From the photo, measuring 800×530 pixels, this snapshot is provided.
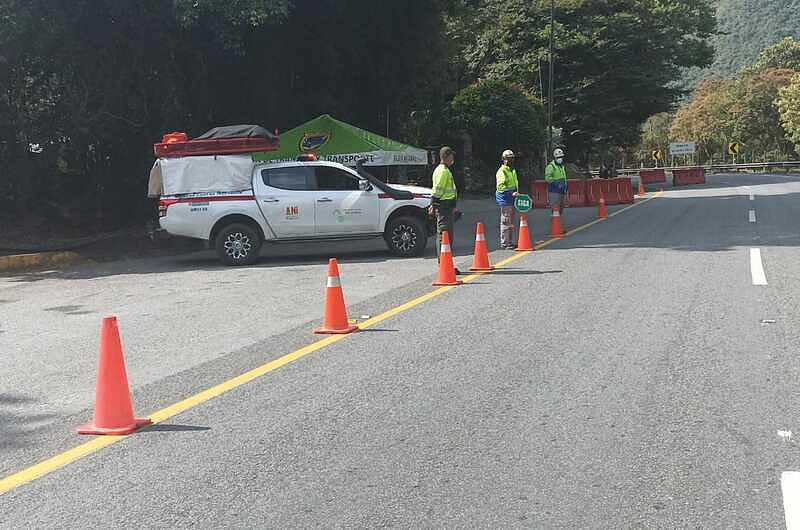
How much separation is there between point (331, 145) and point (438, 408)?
1581cm

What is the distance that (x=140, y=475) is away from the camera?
5082mm

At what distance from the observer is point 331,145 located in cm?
2148

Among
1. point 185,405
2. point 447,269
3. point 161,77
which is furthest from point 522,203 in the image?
point 185,405

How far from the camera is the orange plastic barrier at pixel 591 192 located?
32.0m

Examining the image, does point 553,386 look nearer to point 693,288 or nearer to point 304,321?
point 304,321

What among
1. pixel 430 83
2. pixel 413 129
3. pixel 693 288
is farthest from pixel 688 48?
pixel 693 288

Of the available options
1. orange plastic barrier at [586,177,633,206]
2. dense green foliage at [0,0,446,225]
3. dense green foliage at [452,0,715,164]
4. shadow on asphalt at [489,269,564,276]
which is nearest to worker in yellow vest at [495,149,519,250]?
shadow on asphalt at [489,269,564,276]

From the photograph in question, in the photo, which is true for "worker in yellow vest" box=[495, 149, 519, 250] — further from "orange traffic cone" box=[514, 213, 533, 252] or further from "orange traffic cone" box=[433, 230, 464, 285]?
"orange traffic cone" box=[433, 230, 464, 285]

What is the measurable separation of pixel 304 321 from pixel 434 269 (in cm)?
504

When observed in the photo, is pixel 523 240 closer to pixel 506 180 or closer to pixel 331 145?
pixel 506 180

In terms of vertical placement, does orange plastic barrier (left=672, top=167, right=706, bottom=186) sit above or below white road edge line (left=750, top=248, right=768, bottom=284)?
above

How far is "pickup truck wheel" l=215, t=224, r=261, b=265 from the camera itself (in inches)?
663

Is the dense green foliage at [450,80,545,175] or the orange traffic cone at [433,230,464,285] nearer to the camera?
the orange traffic cone at [433,230,464,285]

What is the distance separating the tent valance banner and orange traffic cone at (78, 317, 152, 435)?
1546 centimetres
